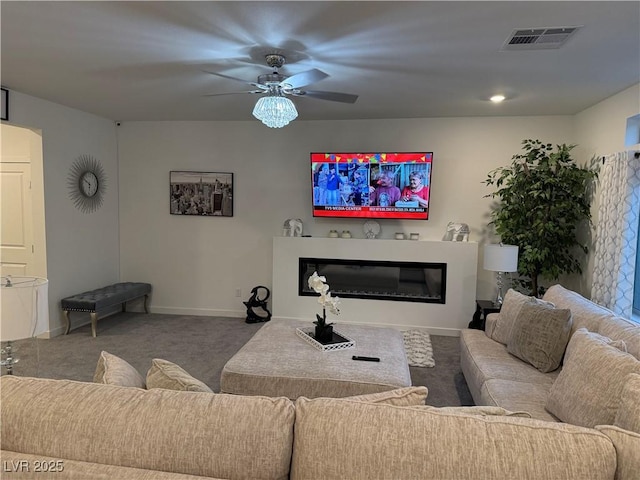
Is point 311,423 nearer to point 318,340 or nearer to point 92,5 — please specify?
point 318,340

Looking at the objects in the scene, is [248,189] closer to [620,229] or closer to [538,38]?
[538,38]

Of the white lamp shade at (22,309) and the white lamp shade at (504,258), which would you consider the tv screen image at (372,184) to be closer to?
the white lamp shade at (504,258)

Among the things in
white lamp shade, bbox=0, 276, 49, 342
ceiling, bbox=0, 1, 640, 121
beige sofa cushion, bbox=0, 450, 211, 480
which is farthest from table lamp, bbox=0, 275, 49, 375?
ceiling, bbox=0, 1, 640, 121

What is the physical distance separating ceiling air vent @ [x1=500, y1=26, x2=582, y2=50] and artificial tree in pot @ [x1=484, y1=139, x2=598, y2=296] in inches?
73.5

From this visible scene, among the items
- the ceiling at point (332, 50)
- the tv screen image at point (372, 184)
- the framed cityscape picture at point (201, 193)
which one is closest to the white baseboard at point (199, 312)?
the framed cityscape picture at point (201, 193)

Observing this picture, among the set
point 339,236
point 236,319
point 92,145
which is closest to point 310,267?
point 339,236

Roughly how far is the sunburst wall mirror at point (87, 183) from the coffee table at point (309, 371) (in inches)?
128

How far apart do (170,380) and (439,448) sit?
Answer: 958 mm

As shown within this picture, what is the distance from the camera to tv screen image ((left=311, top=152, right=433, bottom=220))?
4836 mm

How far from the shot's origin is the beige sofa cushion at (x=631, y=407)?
1.34 meters

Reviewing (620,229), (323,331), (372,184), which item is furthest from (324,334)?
(620,229)

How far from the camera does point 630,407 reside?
1383 millimetres

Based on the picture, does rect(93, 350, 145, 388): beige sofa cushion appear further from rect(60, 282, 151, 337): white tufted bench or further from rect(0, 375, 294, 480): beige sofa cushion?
rect(60, 282, 151, 337): white tufted bench

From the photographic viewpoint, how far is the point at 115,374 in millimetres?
1483
